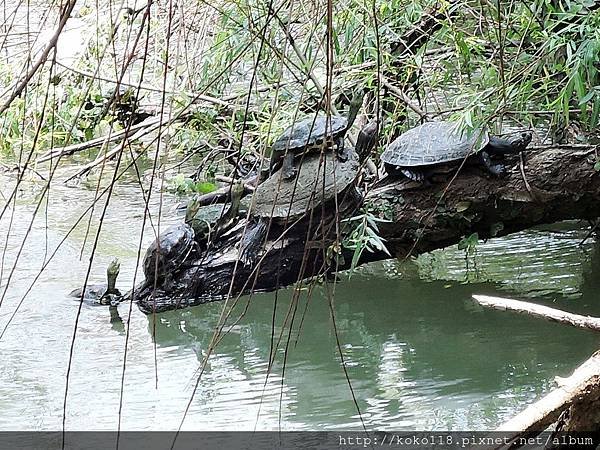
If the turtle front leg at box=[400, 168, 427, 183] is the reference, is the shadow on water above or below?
below

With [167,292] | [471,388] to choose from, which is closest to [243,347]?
[167,292]

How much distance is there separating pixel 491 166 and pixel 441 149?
173mm

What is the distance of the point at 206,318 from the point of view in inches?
105

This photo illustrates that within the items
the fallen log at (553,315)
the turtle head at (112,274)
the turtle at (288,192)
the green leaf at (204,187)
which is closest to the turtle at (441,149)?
the turtle at (288,192)

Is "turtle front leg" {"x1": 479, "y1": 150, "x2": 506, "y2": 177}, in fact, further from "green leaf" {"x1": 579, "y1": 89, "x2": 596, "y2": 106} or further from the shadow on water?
"green leaf" {"x1": 579, "y1": 89, "x2": 596, "y2": 106}

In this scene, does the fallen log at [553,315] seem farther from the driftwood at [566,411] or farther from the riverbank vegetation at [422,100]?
the riverbank vegetation at [422,100]

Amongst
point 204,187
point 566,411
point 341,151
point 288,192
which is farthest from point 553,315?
point 204,187

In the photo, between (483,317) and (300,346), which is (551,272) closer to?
(483,317)

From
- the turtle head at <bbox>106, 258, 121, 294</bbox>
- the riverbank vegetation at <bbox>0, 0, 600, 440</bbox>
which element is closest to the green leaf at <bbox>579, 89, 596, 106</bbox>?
the riverbank vegetation at <bbox>0, 0, 600, 440</bbox>

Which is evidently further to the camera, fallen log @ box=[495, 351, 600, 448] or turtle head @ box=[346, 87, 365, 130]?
turtle head @ box=[346, 87, 365, 130]

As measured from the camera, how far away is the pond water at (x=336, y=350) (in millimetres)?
1955

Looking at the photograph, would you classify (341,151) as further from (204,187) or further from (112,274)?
(204,187)

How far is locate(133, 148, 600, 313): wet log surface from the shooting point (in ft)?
8.32

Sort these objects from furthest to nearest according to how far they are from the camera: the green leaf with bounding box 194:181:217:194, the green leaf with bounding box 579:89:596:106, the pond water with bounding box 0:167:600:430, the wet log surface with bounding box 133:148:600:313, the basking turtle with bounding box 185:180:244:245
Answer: the green leaf with bounding box 194:181:217:194, the basking turtle with bounding box 185:180:244:245, the wet log surface with bounding box 133:148:600:313, the green leaf with bounding box 579:89:596:106, the pond water with bounding box 0:167:600:430
